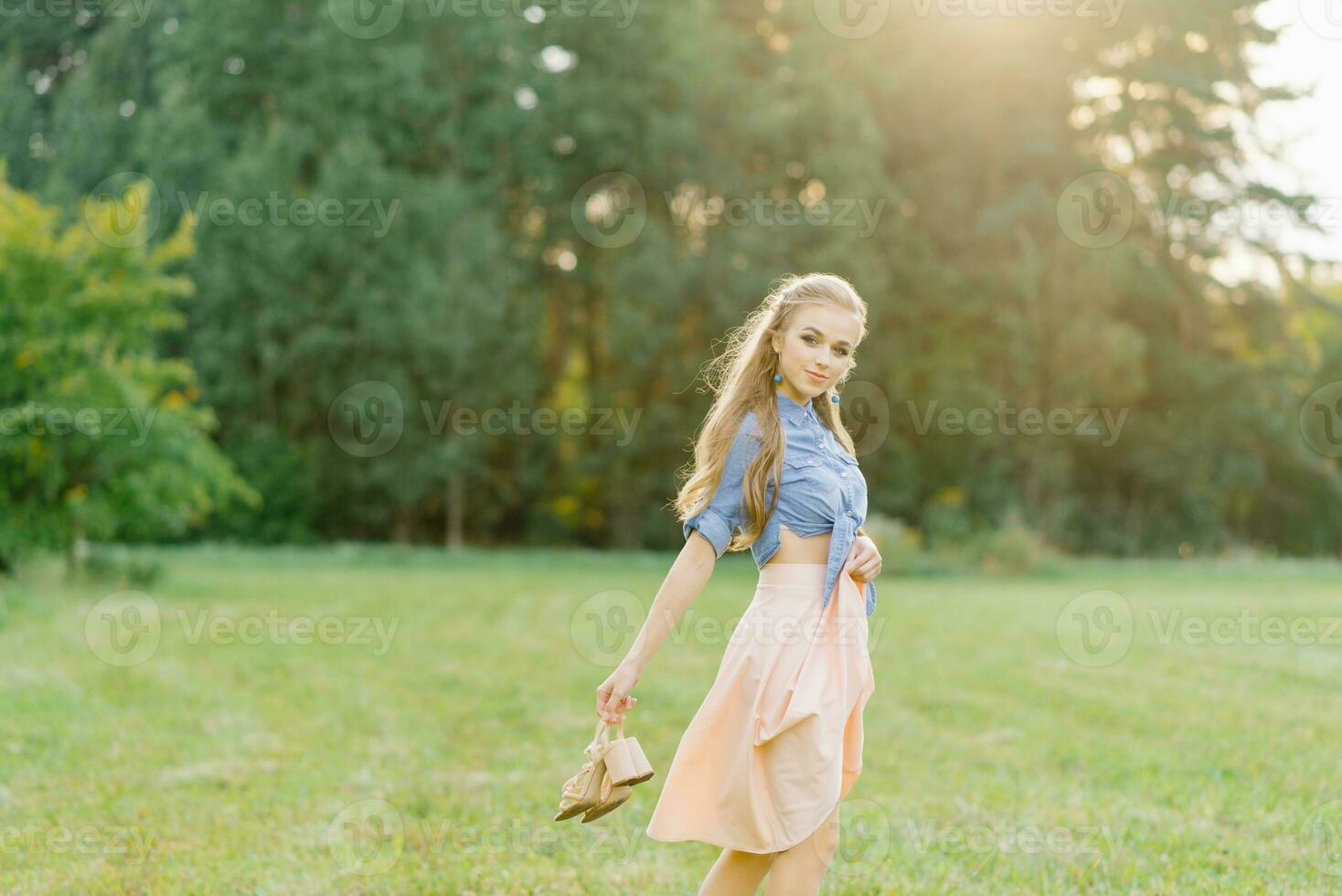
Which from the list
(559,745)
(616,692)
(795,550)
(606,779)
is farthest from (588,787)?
(559,745)

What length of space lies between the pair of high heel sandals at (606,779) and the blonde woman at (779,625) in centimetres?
9

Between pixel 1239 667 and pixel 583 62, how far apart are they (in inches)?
731

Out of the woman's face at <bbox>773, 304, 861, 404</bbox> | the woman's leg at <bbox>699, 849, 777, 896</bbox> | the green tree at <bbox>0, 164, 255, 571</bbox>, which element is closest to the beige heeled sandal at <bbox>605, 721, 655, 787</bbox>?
the woman's leg at <bbox>699, 849, 777, 896</bbox>

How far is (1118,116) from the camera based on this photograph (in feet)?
81.0

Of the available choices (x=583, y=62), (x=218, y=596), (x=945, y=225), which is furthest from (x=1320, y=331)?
(x=218, y=596)

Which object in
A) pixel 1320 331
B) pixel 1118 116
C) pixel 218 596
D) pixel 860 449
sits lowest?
pixel 218 596

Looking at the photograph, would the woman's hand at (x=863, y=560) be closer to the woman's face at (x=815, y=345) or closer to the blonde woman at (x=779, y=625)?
the blonde woman at (x=779, y=625)

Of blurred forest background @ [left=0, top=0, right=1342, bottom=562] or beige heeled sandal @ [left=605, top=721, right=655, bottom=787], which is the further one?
blurred forest background @ [left=0, top=0, right=1342, bottom=562]

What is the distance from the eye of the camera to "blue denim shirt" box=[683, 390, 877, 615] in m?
3.01

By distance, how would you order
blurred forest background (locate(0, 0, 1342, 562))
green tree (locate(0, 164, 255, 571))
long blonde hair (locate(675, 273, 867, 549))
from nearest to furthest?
1. long blonde hair (locate(675, 273, 867, 549))
2. green tree (locate(0, 164, 255, 571))
3. blurred forest background (locate(0, 0, 1342, 562))

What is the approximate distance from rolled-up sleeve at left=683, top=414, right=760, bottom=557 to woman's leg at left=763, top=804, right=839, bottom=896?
2.34ft

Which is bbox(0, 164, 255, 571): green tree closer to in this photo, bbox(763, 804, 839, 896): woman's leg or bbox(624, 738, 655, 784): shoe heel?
bbox(624, 738, 655, 784): shoe heel

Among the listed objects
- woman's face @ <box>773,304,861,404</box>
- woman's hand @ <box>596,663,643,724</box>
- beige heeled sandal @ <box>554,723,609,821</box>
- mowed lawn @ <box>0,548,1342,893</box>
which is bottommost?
mowed lawn @ <box>0,548,1342,893</box>

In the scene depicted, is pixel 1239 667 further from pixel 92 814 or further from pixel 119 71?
pixel 119 71
